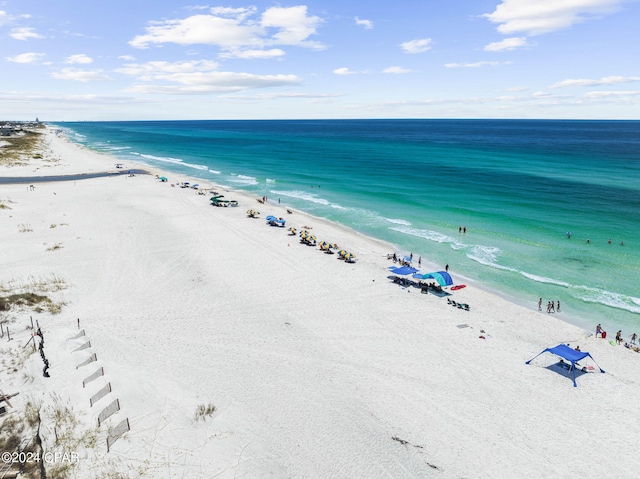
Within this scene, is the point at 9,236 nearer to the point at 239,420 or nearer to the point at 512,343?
the point at 239,420

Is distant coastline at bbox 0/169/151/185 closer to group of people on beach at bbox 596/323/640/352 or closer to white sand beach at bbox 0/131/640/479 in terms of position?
white sand beach at bbox 0/131/640/479

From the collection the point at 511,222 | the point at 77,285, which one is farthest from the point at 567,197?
the point at 77,285

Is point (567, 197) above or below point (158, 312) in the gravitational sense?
above

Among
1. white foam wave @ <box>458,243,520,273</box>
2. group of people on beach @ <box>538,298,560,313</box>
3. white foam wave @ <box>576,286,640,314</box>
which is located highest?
white foam wave @ <box>458,243,520,273</box>

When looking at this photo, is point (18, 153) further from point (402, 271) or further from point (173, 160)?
point (402, 271)

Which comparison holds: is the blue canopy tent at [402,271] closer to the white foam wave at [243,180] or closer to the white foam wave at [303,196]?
the white foam wave at [303,196]

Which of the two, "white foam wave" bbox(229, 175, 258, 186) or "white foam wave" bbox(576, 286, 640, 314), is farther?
"white foam wave" bbox(229, 175, 258, 186)

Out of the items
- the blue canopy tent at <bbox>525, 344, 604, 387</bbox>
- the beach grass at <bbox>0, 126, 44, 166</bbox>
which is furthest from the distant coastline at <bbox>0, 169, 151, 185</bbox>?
the blue canopy tent at <bbox>525, 344, 604, 387</bbox>

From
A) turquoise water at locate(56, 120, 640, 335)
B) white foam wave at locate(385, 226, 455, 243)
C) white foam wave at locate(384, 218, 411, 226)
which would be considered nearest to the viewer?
turquoise water at locate(56, 120, 640, 335)

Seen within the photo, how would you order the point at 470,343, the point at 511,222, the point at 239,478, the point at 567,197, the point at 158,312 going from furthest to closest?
1. the point at 567,197
2. the point at 511,222
3. the point at 158,312
4. the point at 470,343
5. the point at 239,478
